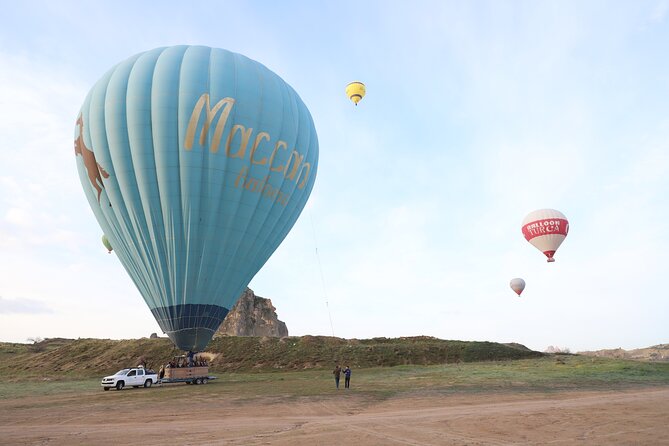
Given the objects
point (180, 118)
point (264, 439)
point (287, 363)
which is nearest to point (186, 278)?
point (180, 118)

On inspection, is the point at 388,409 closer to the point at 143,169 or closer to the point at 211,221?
the point at 211,221

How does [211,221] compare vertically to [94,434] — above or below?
above

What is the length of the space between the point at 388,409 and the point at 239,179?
15.9m

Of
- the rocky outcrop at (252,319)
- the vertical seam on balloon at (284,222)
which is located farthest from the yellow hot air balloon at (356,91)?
the rocky outcrop at (252,319)

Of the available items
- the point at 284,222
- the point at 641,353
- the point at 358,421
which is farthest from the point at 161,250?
the point at 641,353

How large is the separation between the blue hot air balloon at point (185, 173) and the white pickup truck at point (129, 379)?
5.16m

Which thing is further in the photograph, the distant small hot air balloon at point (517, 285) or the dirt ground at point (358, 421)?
the distant small hot air balloon at point (517, 285)

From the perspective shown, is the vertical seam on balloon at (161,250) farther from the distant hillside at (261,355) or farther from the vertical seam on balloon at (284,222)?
the distant hillside at (261,355)

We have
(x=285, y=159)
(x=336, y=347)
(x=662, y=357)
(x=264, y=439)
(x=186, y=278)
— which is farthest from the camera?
(x=662, y=357)

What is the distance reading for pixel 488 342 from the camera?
2429 inches

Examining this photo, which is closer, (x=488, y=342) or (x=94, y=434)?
(x=94, y=434)

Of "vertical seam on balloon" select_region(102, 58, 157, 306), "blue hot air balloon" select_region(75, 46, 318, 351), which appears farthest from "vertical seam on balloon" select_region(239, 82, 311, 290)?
"vertical seam on balloon" select_region(102, 58, 157, 306)

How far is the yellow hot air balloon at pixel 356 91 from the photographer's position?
139 ft

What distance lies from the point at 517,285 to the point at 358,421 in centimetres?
5497
